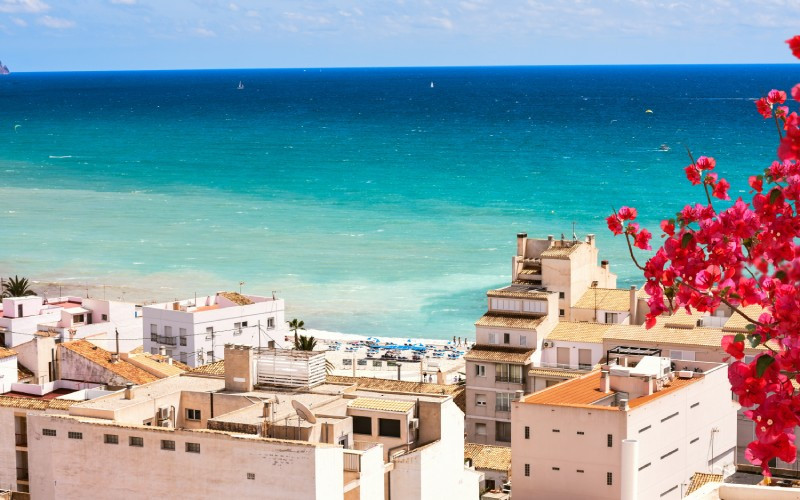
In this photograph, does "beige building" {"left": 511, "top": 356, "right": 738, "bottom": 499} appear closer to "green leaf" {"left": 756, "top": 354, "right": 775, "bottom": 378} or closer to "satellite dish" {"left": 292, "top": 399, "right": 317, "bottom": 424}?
"satellite dish" {"left": 292, "top": 399, "right": 317, "bottom": 424}

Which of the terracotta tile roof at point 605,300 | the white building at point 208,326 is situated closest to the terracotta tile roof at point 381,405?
the terracotta tile roof at point 605,300

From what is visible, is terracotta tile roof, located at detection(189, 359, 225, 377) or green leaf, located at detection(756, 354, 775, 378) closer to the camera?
green leaf, located at detection(756, 354, 775, 378)

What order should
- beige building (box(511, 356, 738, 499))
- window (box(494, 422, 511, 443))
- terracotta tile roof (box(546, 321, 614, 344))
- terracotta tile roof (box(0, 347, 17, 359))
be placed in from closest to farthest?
beige building (box(511, 356, 738, 499))
terracotta tile roof (box(0, 347, 17, 359))
window (box(494, 422, 511, 443))
terracotta tile roof (box(546, 321, 614, 344))

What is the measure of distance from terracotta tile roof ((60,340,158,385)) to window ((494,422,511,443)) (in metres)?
11.4

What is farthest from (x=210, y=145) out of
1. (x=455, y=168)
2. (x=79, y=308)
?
(x=79, y=308)

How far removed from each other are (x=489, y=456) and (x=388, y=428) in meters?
10.3

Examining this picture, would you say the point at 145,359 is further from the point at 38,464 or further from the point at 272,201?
the point at 272,201

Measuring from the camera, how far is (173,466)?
94.2ft

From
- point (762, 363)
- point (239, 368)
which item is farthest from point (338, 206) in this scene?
point (762, 363)

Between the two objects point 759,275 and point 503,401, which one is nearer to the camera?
point 759,275

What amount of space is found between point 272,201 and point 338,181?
1588 cm

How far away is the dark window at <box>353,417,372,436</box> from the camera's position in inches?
1216

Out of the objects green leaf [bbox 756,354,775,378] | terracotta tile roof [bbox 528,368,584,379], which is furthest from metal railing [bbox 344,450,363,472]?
green leaf [bbox 756,354,775,378]

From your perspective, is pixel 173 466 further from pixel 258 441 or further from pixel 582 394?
pixel 582 394
